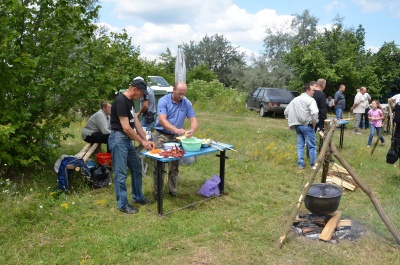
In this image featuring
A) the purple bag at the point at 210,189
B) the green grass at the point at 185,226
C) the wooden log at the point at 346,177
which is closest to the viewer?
the green grass at the point at 185,226

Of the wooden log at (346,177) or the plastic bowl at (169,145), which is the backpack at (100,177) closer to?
the plastic bowl at (169,145)

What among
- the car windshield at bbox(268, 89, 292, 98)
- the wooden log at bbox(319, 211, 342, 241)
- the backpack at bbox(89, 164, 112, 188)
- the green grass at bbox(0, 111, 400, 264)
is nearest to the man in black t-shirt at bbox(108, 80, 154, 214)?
the green grass at bbox(0, 111, 400, 264)

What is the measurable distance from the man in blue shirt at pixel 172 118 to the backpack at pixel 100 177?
1.03 meters

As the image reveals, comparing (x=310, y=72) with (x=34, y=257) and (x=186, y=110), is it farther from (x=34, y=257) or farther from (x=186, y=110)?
(x=34, y=257)

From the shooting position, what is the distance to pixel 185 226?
4.50 meters

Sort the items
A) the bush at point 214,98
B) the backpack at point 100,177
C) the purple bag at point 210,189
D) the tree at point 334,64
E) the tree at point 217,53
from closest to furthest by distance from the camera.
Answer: the purple bag at point 210,189 < the backpack at point 100,177 < the tree at point 334,64 < the bush at point 214,98 < the tree at point 217,53

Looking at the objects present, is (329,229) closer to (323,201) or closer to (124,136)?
(323,201)

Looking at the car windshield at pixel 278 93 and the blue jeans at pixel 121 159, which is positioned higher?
the car windshield at pixel 278 93

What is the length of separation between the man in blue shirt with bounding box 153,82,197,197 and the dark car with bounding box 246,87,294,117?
36.7 ft

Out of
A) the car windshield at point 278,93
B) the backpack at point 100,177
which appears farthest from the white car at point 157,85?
the car windshield at point 278,93

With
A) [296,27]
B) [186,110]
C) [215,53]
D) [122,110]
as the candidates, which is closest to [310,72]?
[186,110]

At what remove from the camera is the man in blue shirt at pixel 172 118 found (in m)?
5.12

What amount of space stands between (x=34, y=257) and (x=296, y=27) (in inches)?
1477

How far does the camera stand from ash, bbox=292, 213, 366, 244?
4.26 meters
